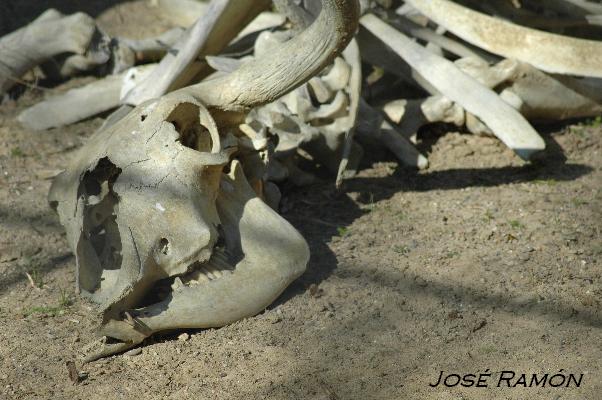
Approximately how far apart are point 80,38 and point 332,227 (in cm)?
248

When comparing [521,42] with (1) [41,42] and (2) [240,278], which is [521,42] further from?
(1) [41,42]

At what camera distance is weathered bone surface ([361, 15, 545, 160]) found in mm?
4863

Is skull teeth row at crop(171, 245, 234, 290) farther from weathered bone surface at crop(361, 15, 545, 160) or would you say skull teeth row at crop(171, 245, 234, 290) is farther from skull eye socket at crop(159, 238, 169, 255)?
weathered bone surface at crop(361, 15, 545, 160)

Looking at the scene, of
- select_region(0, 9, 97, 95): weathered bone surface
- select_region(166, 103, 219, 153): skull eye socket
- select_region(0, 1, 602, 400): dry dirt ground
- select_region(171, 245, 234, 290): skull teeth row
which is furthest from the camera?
select_region(0, 9, 97, 95): weathered bone surface

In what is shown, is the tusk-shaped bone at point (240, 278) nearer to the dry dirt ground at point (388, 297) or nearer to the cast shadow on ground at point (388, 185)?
the dry dirt ground at point (388, 297)

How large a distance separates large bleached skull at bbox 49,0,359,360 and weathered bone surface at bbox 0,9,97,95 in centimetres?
211

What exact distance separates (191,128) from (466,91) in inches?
70.5

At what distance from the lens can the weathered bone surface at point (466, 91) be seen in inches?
191

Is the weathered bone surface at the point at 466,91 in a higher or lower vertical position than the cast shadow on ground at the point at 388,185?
higher

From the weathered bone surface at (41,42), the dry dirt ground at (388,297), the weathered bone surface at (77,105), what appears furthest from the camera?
the weathered bone surface at (41,42)

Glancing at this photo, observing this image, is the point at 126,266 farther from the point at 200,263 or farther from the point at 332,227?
the point at 332,227

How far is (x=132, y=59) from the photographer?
623 centimetres

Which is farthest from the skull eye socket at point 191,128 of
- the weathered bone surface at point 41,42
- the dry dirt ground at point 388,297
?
the weathered bone surface at point 41,42

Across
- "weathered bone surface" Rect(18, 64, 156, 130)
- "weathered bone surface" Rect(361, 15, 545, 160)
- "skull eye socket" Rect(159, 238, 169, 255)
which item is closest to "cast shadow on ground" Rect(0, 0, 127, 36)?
"weathered bone surface" Rect(18, 64, 156, 130)
